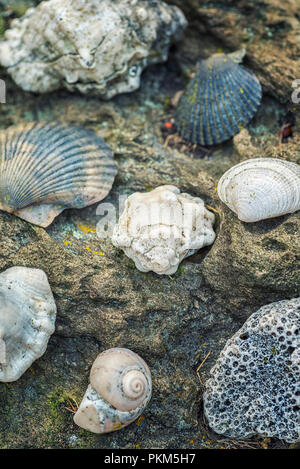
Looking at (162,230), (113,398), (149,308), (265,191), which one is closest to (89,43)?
(162,230)

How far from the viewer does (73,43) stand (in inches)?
129

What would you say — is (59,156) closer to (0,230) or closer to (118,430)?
(0,230)

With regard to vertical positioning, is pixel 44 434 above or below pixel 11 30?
below

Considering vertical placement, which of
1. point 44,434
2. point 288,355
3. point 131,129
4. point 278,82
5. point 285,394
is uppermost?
point 278,82

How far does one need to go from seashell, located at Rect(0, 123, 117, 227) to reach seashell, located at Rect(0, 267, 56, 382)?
0.44 metres

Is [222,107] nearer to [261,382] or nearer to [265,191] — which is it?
[265,191]

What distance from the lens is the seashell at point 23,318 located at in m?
2.68

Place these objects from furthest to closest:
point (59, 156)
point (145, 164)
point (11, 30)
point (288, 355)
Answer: point (11, 30), point (145, 164), point (59, 156), point (288, 355)

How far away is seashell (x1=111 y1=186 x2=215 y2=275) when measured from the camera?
278cm

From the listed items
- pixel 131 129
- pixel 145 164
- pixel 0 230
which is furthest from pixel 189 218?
pixel 0 230

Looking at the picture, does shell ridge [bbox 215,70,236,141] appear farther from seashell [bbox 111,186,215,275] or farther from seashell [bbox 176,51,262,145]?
seashell [bbox 111,186,215,275]

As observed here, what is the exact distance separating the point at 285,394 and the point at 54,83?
289cm

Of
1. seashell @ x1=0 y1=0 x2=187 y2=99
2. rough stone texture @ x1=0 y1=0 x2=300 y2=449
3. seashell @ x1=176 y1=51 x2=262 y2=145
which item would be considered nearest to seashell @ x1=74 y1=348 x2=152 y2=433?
rough stone texture @ x1=0 y1=0 x2=300 y2=449

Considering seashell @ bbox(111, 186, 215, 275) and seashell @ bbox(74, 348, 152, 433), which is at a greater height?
seashell @ bbox(111, 186, 215, 275)
